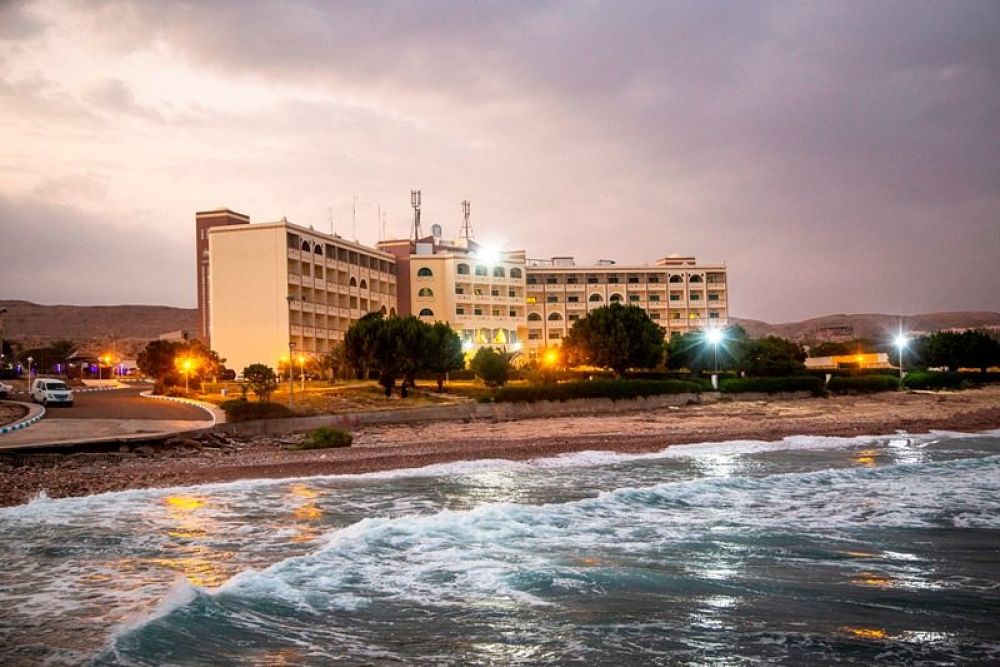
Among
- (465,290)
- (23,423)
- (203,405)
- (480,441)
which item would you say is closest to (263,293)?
(465,290)

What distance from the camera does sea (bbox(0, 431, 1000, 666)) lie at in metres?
7.05

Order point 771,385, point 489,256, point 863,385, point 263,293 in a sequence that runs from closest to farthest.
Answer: point 771,385
point 863,385
point 263,293
point 489,256

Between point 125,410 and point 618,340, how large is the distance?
34570mm

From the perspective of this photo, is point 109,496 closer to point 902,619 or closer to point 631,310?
point 902,619

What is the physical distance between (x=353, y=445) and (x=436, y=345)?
22648 millimetres

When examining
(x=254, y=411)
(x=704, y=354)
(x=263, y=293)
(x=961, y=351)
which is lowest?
(x=254, y=411)

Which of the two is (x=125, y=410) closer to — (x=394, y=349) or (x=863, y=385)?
(x=394, y=349)

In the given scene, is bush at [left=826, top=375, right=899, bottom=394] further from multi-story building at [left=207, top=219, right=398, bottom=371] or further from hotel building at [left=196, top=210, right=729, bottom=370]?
multi-story building at [left=207, top=219, right=398, bottom=371]

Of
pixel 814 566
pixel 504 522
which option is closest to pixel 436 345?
pixel 504 522

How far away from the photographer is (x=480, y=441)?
30984 millimetres

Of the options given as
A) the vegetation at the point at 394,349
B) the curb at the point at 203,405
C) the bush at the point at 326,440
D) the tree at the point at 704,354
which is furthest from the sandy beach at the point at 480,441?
the tree at the point at 704,354

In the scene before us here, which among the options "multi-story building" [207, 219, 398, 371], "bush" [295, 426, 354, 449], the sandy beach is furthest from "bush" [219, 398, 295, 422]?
"multi-story building" [207, 219, 398, 371]

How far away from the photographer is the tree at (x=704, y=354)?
6838 cm

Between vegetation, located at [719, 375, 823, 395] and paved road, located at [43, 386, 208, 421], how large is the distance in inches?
1324
